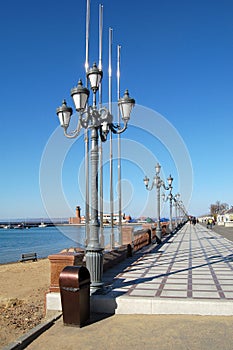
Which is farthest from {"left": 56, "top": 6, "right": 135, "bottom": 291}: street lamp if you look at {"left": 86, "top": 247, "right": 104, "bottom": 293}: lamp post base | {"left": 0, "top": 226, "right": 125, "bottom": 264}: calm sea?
{"left": 0, "top": 226, "right": 125, "bottom": 264}: calm sea

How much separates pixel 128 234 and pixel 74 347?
37.8 ft

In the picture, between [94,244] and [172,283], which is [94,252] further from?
[172,283]

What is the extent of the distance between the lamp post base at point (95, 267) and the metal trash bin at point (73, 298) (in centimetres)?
98

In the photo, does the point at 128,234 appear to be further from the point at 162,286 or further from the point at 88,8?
the point at 88,8

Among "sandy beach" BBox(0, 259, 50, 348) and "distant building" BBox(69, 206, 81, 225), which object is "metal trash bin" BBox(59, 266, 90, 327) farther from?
"distant building" BBox(69, 206, 81, 225)

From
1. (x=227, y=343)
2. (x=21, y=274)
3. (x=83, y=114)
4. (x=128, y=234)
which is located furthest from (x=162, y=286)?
(x=21, y=274)

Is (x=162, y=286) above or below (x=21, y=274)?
above

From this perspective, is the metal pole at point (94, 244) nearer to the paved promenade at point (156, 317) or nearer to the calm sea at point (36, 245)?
the paved promenade at point (156, 317)

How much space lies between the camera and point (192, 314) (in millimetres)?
5590

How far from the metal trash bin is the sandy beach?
8.22ft

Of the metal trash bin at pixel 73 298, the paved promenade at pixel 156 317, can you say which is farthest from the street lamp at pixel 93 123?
the metal trash bin at pixel 73 298

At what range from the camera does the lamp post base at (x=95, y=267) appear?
6.30 meters

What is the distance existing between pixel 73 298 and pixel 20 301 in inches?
316

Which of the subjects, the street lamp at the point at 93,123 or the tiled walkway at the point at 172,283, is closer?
the tiled walkway at the point at 172,283
